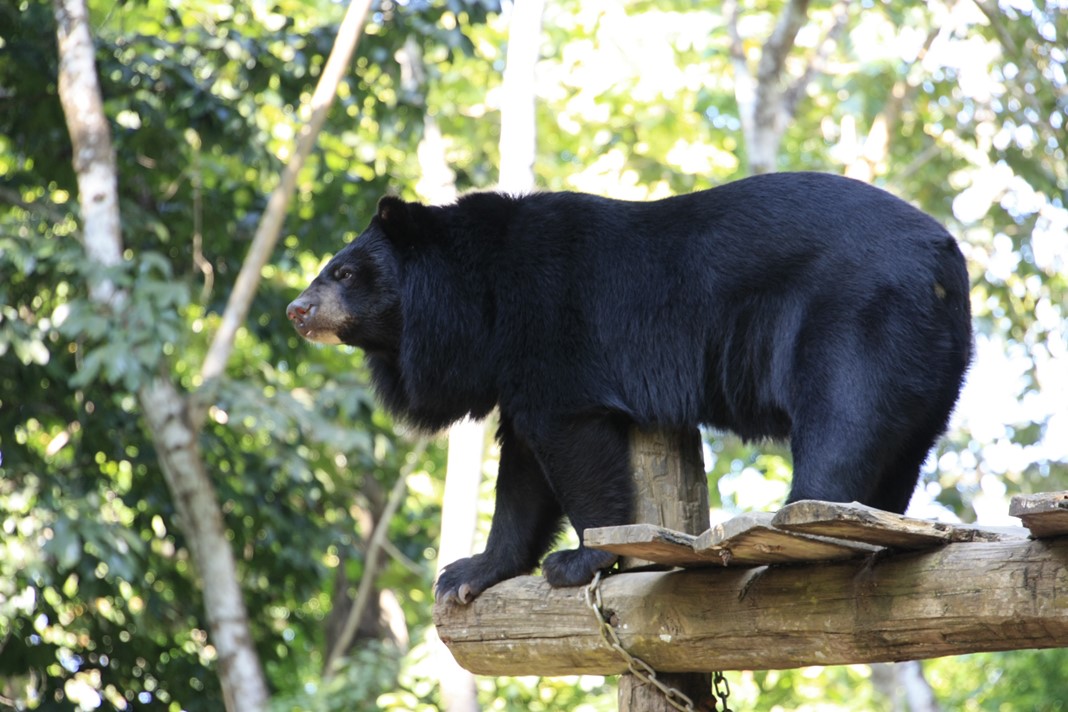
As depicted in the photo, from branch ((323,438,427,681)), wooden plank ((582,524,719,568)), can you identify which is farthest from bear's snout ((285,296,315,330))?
branch ((323,438,427,681))

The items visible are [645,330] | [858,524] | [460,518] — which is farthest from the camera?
[460,518]

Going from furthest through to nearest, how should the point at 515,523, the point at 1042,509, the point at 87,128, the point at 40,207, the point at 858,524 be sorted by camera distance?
the point at 40,207, the point at 87,128, the point at 515,523, the point at 858,524, the point at 1042,509

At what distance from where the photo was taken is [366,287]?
3676 mm

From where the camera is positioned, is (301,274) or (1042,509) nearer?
(1042,509)

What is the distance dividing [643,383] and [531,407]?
29 cm

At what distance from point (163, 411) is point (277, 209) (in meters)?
1.11

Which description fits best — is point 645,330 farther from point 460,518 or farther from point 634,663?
point 460,518

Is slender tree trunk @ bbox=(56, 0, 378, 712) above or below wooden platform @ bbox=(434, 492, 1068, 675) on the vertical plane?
below

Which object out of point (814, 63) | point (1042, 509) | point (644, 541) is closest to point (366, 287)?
point (644, 541)

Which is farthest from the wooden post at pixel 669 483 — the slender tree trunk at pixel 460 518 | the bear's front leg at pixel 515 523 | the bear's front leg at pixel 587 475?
the slender tree trunk at pixel 460 518

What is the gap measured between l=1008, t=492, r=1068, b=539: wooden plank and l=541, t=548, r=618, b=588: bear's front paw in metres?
1.20

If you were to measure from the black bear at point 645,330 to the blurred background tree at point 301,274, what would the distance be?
2105 mm

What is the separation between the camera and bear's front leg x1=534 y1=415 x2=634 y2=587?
10.2 feet

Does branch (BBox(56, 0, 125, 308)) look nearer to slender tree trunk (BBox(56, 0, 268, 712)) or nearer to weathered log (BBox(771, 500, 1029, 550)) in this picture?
slender tree trunk (BBox(56, 0, 268, 712))
